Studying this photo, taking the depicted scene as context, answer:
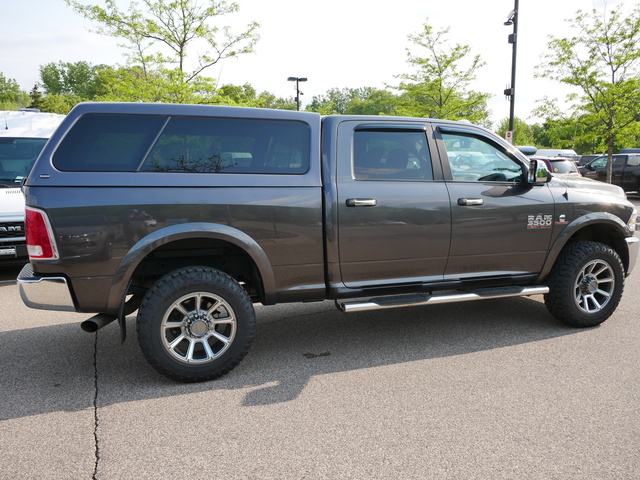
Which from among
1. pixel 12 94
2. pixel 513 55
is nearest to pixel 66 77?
pixel 12 94

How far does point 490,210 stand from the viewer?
14.9 ft

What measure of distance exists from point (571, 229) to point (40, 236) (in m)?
4.36

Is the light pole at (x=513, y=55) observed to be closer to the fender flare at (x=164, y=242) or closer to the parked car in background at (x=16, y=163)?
the parked car in background at (x=16, y=163)

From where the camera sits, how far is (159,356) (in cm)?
369

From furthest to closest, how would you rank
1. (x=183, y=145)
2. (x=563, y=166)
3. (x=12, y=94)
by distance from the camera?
(x=12, y=94) → (x=563, y=166) → (x=183, y=145)

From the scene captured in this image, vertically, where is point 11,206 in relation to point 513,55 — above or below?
below

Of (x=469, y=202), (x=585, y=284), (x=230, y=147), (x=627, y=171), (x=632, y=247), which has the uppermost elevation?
(x=230, y=147)

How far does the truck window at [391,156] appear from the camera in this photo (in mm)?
4270

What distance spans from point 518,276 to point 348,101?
112780 millimetres

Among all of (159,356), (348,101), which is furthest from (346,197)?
(348,101)

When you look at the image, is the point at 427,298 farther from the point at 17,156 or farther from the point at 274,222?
the point at 17,156

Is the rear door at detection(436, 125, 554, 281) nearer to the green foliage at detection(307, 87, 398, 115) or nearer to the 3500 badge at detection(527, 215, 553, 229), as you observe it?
the 3500 badge at detection(527, 215, 553, 229)

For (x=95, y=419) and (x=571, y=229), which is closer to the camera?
(x=95, y=419)

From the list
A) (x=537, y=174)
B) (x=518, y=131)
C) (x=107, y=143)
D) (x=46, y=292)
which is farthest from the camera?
(x=518, y=131)
